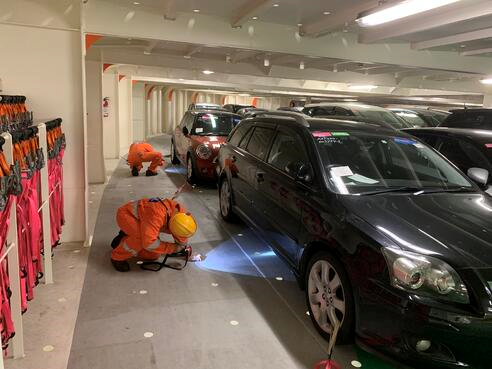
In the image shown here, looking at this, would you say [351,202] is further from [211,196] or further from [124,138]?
[124,138]

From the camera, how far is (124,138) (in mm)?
14703

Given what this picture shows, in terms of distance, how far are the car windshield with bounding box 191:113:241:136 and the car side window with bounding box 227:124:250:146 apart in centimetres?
288

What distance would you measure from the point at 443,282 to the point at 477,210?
3.24 ft

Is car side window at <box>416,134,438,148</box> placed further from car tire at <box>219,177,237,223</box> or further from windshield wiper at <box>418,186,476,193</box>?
car tire at <box>219,177,237,223</box>

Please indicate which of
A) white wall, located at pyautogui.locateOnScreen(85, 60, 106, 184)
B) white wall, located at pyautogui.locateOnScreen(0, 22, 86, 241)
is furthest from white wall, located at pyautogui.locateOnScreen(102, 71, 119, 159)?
white wall, located at pyautogui.locateOnScreen(0, 22, 86, 241)

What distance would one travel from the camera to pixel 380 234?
2572mm

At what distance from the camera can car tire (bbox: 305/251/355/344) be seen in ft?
8.91

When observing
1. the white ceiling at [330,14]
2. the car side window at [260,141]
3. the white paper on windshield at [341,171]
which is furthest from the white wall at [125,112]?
the white paper on windshield at [341,171]

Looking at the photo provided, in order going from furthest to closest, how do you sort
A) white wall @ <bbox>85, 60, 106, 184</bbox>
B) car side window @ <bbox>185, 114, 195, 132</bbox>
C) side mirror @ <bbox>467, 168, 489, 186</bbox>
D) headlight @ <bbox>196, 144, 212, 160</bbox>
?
car side window @ <bbox>185, 114, 195, 132</bbox> < white wall @ <bbox>85, 60, 106, 184</bbox> < headlight @ <bbox>196, 144, 212, 160</bbox> < side mirror @ <bbox>467, 168, 489, 186</bbox>

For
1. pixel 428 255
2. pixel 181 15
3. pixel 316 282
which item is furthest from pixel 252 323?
pixel 181 15

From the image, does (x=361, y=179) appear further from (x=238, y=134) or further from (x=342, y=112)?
(x=342, y=112)

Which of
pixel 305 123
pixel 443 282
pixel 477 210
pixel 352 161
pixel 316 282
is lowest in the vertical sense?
pixel 316 282

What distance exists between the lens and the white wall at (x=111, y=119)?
1161cm

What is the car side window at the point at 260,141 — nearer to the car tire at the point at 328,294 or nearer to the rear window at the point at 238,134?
the rear window at the point at 238,134
